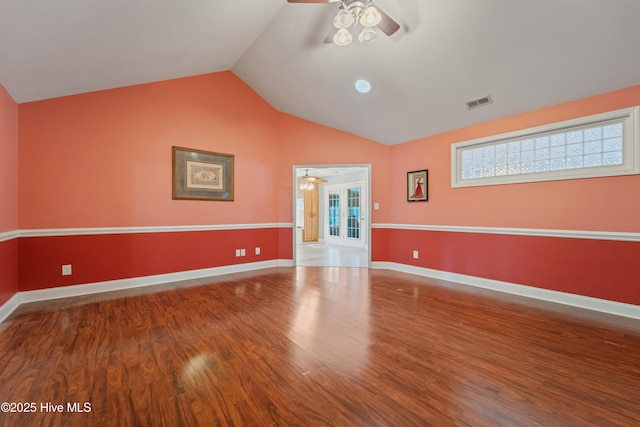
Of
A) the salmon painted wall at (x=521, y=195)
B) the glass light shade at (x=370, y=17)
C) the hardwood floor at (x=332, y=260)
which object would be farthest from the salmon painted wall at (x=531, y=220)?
the glass light shade at (x=370, y=17)

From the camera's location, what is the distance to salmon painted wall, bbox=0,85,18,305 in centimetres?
266

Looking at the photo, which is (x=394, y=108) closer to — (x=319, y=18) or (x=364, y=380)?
(x=319, y=18)

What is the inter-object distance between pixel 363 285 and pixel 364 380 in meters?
2.25

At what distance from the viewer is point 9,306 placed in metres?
2.81

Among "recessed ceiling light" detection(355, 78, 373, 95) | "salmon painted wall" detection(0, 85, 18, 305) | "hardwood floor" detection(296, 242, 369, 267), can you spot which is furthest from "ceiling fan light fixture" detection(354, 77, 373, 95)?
"salmon painted wall" detection(0, 85, 18, 305)

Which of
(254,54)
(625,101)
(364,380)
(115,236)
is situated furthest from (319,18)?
(115,236)

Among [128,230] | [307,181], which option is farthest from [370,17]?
[307,181]

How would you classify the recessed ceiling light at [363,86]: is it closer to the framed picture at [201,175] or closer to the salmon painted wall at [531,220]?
the salmon painted wall at [531,220]

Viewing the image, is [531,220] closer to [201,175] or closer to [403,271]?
[403,271]

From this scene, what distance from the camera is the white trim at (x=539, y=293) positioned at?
281 centimetres

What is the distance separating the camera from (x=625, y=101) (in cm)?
279

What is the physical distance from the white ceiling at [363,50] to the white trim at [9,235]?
4.87 ft

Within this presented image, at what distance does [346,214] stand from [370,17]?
670cm

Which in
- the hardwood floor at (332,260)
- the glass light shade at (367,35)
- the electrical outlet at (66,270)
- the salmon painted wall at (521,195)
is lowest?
the hardwood floor at (332,260)
